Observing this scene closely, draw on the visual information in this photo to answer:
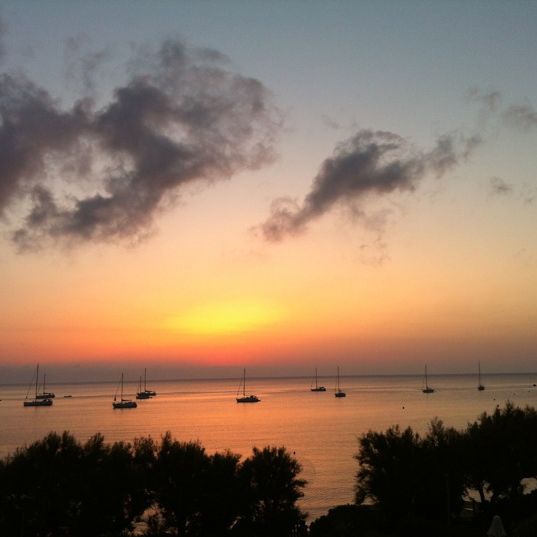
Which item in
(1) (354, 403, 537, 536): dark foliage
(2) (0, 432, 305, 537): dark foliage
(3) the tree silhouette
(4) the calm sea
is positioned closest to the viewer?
(2) (0, 432, 305, 537): dark foliage

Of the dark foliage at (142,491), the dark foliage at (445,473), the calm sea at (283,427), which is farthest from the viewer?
the calm sea at (283,427)

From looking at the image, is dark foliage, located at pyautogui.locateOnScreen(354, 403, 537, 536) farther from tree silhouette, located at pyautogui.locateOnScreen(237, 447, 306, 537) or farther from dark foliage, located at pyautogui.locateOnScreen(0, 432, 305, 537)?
dark foliage, located at pyautogui.locateOnScreen(0, 432, 305, 537)

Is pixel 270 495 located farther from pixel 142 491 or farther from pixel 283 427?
pixel 283 427

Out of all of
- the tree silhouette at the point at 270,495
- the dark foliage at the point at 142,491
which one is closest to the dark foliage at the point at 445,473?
the tree silhouette at the point at 270,495

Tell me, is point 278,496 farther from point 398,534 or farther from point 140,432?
point 140,432

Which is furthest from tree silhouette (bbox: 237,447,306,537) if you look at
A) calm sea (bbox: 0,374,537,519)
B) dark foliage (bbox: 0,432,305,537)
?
calm sea (bbox: 0,374,537,519)

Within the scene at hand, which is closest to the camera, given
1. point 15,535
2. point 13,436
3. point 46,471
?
point 15,535

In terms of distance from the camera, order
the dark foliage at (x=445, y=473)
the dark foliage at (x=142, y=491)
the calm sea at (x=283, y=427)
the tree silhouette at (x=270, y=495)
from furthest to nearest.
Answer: the calm sea at (x=283, y=427) < the dark foliage at (x=445, y=473) < the tree silhouette at (x=270, y=495) < the dark foliage at (x=142, y=491)

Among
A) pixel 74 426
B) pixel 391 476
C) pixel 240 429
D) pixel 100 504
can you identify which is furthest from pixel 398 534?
pixel 74 426

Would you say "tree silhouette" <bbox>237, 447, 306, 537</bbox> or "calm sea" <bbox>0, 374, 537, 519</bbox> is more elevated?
"tree silhouette" <bbox>237, 447, 306, 537</bbox>

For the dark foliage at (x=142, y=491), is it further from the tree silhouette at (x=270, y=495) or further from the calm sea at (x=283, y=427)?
the calm sea at (x=283, y=427)

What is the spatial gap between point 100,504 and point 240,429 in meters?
102

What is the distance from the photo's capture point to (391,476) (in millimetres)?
44219

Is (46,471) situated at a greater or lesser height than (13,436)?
greater
